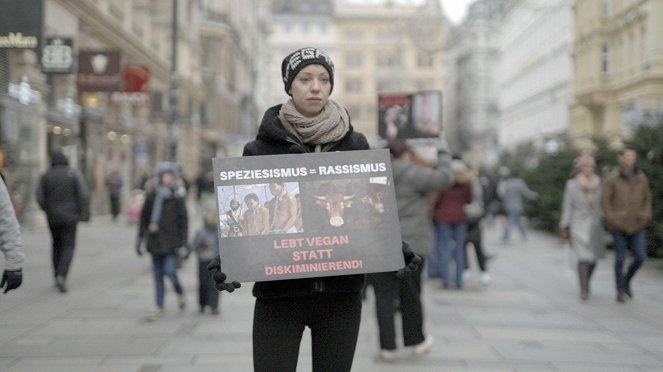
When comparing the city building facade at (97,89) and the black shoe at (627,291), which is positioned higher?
the city building facade at (97,89)

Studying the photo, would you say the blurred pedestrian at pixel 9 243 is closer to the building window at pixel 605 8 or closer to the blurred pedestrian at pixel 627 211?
the blurred pedestrian at pixel 627 211

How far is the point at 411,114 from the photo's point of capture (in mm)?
14234

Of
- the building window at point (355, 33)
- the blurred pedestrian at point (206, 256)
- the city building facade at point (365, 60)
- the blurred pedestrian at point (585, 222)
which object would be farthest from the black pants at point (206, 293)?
the building window at point (355, 33)

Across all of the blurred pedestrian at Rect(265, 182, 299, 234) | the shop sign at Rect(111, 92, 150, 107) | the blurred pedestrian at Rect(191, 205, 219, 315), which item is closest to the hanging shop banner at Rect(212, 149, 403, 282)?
the blurred pedestrian at Rect(265, 182, 299, 234)

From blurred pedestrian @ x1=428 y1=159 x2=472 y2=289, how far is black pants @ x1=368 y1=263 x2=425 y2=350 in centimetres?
480

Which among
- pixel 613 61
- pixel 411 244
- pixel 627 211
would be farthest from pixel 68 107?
pixel 613 61

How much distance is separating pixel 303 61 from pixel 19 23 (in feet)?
21.4

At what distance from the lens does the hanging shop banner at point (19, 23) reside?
9.01 m

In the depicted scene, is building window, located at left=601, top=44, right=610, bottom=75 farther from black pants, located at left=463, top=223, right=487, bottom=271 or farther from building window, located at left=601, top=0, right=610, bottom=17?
black pants, located at left=463, top=223, right=487, bottom=271

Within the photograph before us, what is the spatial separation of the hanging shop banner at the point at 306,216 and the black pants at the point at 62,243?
838 centimetres

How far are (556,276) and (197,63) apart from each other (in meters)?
35.7

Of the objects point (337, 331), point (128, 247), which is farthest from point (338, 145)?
point (128, 247)

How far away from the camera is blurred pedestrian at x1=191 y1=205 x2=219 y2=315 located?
30.6 feet

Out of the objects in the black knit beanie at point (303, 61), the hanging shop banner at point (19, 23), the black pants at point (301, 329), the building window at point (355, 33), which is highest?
the building window at point (355, 33)
